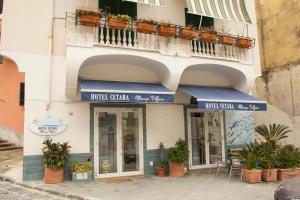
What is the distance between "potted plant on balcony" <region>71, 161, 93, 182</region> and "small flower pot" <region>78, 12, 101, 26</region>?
507 cm

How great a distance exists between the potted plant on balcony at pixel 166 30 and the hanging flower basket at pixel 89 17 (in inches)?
96.5

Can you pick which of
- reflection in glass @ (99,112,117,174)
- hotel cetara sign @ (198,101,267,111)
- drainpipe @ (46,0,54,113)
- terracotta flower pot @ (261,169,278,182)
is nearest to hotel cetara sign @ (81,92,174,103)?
hotel cetara sign @ (198,101,267,111)

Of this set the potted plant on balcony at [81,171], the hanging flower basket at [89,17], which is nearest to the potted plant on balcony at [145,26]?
the hanging flower basket at [89,17]

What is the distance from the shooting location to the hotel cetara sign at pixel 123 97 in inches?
412

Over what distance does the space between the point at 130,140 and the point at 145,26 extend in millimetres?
4692

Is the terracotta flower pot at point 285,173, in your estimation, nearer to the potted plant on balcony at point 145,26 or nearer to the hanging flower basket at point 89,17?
the potted plant on balcony at point 145,26

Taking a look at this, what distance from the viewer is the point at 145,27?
1183cm

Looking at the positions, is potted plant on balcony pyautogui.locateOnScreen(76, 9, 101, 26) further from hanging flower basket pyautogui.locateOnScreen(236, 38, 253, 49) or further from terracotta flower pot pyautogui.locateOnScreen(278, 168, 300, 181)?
terracotta flower pot pyautogui.locateOnScreen(278, 168, 300, 181)

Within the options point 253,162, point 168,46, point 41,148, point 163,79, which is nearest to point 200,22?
point 168,46

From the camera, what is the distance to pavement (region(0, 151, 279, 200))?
30.0 ft

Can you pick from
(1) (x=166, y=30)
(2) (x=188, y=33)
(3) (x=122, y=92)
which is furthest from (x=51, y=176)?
(2) (x=188, y=33)

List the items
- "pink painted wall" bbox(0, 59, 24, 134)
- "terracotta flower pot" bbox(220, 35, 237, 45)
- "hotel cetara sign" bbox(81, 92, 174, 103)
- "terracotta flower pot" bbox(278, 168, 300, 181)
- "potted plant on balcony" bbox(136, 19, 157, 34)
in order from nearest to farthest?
"hotel cetara sign" bbox(81, 92, 174, 103)
"terracotta flower pot" bbox(278, 168, 300, 181)
"potted plant on balcony" bbox(136, 19, 157, 34)
"terracotta flower pot" bbox(220, 35, 237, 45)
"pink painted wall" bbox(0, 59, 24, 134)

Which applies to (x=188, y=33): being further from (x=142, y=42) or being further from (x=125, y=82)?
(x=125, y=82)

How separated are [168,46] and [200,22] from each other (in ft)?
7.16
